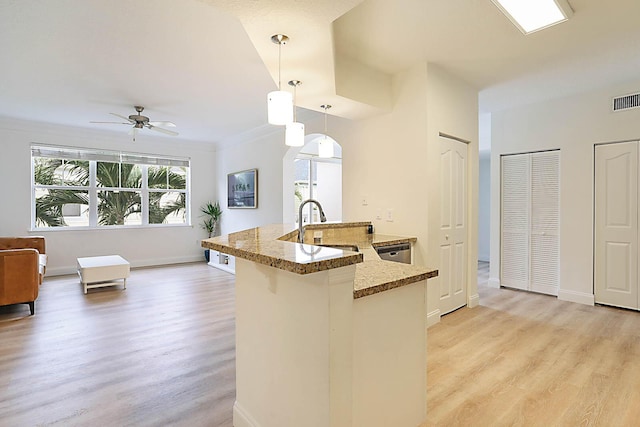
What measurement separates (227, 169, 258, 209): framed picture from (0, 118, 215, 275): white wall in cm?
92

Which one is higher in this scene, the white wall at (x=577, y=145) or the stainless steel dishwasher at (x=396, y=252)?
the white wall at (x=577, y=145)

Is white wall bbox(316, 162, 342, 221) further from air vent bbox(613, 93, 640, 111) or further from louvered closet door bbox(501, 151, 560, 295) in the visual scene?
air vent bbox(613, 93, 640, 111)

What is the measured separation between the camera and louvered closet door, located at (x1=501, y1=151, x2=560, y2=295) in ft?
14.2

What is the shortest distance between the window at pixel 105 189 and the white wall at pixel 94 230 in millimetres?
147

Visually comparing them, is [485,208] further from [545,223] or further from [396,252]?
[396,252]

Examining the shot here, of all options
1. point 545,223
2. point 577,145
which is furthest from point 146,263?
point 577,145

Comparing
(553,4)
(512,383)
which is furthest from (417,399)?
(553,4)

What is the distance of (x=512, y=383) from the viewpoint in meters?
2.24

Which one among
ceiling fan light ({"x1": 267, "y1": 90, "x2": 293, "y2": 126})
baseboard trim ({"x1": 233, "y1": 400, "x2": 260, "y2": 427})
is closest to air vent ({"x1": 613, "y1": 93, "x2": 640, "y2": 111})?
ceiling fan light ({"x1": 267, "y1": 90, "x2": 293, "y2": 126})

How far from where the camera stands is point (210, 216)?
746 centimetres

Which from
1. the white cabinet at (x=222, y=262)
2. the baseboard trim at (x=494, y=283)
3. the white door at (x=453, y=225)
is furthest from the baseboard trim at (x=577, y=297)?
the white cabinet at (x=222, y=262)

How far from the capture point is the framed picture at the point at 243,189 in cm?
612

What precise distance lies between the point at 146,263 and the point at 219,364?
16.5 ft

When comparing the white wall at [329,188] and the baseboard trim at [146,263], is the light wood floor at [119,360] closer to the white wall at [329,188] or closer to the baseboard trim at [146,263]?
the baseboard trim at [146,263]
